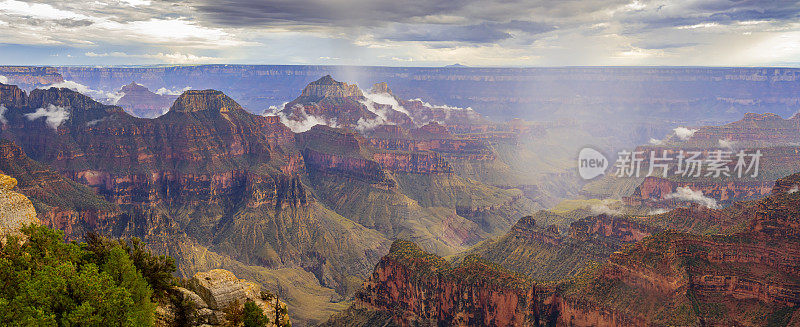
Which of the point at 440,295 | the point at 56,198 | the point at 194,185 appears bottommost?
the point at 194,185

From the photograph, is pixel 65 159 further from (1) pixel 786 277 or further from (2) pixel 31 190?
(1) pixel 786 277

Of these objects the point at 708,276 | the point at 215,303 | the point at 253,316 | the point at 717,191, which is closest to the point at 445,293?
the point at 708,276

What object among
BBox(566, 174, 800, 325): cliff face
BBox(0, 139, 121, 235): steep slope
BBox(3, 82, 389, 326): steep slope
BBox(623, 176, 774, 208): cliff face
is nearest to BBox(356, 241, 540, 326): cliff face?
BBox(566, 174, 800, 325): cliff face

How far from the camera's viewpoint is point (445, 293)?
85.9 metres

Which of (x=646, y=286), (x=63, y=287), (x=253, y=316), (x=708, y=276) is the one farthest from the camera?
(x=646, y=286)

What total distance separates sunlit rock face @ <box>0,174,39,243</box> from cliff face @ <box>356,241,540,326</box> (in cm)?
5950

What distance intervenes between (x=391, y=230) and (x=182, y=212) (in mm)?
76262

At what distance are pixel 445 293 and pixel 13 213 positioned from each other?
204 ft

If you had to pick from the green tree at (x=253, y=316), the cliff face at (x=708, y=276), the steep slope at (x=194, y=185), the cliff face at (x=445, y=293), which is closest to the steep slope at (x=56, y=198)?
the steep slope at (x=194, y=185)

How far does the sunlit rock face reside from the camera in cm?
3928

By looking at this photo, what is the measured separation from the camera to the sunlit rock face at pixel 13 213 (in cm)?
3928

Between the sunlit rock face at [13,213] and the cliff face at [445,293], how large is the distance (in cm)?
5950

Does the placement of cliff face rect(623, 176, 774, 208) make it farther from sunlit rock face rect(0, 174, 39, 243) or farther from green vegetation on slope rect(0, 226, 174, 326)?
sunlit rock face rect(0, 174, 39, 243)

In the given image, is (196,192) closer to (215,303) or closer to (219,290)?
(219,290)
